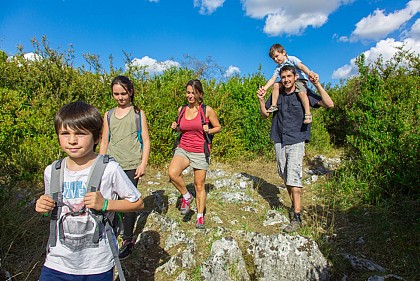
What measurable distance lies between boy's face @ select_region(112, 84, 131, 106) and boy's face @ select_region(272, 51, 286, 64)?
2.77 metres

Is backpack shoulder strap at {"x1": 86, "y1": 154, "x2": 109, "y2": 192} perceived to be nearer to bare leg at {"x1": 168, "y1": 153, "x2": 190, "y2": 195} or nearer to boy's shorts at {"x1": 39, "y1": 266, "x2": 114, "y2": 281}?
boy's shorts at {"x1": 39, "y1": 266, "x2": 114, "y2": 281}

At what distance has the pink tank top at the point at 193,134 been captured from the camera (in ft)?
12.8

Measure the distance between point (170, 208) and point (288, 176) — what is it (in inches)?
77.9

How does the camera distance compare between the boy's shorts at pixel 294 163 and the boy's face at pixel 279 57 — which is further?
the boy's face at pixel 279 57

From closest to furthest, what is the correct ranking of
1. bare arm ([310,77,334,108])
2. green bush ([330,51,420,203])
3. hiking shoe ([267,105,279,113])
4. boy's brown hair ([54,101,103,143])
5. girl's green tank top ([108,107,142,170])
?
boy's brown hair ([54,101,103,143]), girl's green tank top ([108,107,142,170]), bare arm ([310,77,334,108]), hiking shoe ([267,105,279,113]), green bush ([330,51,420,203])

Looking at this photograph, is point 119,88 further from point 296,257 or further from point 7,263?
point 296,257

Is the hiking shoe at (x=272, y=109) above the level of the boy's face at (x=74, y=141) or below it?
above

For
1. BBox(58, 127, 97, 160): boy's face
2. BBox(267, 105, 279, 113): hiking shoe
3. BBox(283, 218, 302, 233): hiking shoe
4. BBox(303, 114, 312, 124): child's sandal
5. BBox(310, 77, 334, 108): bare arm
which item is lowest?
BBox(283, 218, 302, 233): hiking shoe

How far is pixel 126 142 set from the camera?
337 cm

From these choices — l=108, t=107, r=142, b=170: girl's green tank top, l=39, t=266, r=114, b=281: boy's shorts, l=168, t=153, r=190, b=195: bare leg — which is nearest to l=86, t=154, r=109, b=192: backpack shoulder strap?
l=39, t=266, r=114, b=281: boy's shorts

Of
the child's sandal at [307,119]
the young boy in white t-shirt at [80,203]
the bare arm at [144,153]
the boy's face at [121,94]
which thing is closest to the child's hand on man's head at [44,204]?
the young boy in white t-shirt at [80,203]

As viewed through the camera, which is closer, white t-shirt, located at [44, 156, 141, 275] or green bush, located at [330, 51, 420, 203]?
white t-shirt, located at [44, 156, 141, 275]

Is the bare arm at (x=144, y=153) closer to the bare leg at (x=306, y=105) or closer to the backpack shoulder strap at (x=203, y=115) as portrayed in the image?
the backpack shoulder strap at (x=203, y=115)

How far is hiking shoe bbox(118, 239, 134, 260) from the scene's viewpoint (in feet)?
11.2
